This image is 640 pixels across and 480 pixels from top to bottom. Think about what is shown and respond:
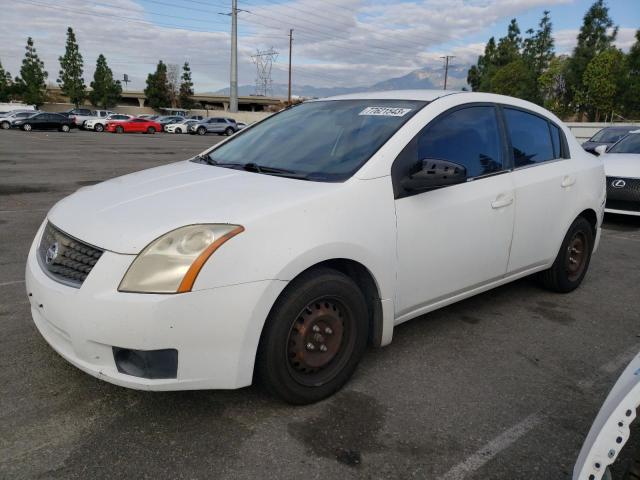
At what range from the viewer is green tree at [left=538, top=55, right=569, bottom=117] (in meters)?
46.8

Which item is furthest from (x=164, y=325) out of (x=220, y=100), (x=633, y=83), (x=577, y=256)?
(x=220, y=100)

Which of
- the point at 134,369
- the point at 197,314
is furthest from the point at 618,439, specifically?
the point at 134,369

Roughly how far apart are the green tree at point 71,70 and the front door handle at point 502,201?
250ft

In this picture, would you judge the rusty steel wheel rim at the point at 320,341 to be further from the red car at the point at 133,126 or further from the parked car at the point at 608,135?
the red car at the point at 133,126

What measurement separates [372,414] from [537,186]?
7.31ft

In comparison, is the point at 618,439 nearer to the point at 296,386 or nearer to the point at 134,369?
the point at 296,386

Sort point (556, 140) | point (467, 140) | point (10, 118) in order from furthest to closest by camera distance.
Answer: point (10, 118) < point (556, 140) < point (467, 140)

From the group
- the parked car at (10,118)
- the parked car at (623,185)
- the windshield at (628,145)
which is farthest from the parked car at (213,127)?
the parked car at (623,185)

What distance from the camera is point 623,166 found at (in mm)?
8000

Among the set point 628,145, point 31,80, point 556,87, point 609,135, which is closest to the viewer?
point 628,145

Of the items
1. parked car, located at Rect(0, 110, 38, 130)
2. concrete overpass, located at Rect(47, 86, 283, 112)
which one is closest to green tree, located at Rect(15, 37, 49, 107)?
concrete overpass, located at Rect(47, 86, 283, 112)

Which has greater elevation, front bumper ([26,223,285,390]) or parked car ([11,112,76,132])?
front bumper ([26,223,285,390])

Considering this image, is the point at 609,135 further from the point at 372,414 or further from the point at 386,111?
the point at 372,414

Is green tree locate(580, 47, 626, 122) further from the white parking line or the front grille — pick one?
the front grille
